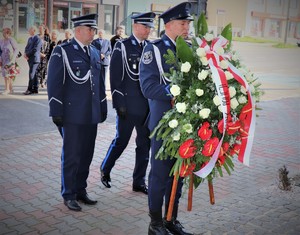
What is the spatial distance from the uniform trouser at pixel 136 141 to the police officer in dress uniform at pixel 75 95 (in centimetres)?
47

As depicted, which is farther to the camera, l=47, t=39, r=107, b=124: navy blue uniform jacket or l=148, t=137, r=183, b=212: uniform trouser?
l=47, t=39, r=107, b=124: navy blue uniform jacket

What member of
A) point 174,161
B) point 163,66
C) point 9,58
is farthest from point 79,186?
point 9,58

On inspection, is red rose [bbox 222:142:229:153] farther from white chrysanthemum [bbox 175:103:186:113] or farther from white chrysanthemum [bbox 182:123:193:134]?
white chrysanthemum [bbox 175:103:186:113]

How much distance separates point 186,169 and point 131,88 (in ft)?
5.48

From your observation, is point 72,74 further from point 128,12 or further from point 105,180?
point 128,12

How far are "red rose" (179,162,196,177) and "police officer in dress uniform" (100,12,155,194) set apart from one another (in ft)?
4.65

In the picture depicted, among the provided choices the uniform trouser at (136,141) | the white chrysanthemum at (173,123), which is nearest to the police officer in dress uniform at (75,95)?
the uniform trouser at (136,141)

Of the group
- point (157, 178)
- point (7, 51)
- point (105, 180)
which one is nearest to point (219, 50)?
point (157, 178)

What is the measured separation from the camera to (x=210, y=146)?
132 inches

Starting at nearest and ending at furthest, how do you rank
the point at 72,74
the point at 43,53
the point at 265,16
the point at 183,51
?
the point at 183,51 < the point at 72,74 < the point at 43,53 < the point at 265,16

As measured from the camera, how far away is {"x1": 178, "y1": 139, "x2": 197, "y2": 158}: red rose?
3.37m

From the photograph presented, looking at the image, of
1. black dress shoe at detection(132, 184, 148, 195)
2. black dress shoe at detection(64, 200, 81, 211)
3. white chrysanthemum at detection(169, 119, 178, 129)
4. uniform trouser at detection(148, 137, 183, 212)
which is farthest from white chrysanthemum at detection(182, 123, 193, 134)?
black dress shoe at detection(132, 184, 148, 195)

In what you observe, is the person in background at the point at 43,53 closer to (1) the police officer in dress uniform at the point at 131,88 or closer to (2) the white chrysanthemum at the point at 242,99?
(1) the police officer in dress uniform at the point at 131,88

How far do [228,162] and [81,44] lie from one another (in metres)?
1.95
